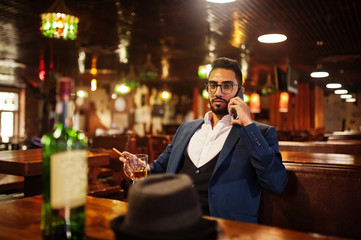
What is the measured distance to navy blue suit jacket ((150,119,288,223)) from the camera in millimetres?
1539

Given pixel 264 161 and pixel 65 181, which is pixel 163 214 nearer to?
pixel 65 181

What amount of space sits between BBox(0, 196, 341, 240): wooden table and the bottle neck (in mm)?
331

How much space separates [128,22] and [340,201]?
5115mm

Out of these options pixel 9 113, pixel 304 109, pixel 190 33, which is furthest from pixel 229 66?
pixel 9 113

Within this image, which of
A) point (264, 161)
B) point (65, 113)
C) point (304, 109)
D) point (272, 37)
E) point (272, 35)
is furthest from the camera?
point (304, 109)

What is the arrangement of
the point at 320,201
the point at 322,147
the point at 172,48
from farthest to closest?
1. the point at 172,48
2. the point at 322,147
3. the point at 320,201

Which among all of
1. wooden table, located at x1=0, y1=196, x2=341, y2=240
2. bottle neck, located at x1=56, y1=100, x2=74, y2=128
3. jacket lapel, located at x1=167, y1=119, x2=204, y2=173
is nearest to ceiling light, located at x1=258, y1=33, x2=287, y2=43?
jacket lapel, located at x1=167, y1=119, x2=204, y2=173

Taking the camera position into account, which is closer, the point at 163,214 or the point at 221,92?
the point at 163,214

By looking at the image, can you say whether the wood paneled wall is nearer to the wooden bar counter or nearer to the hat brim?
the wooden bar counter

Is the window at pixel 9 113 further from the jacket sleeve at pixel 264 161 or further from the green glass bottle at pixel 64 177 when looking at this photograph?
the green glass bottle at pixel 64 177

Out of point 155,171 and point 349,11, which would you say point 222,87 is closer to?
point 155,171

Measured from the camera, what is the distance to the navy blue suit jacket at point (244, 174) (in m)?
1.54

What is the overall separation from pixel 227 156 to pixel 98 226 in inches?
34.0

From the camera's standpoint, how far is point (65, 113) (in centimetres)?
90
